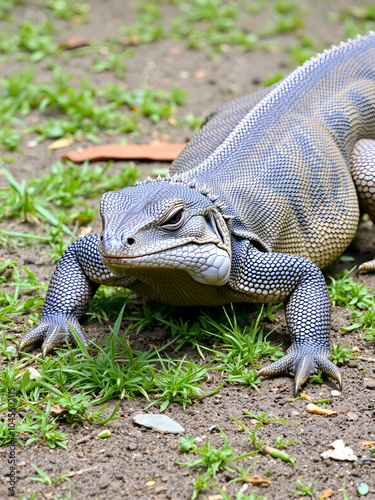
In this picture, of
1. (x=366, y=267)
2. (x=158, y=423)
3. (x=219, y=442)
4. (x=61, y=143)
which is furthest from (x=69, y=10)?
(x=219, y=442)

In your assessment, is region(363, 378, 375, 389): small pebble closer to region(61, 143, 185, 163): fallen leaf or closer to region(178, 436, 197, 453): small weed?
region(178, 436, 197, 453): small weed

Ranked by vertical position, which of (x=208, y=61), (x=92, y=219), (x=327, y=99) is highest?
(x=327, y=99)

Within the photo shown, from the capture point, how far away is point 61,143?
775 cm

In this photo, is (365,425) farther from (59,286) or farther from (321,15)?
(321,15)

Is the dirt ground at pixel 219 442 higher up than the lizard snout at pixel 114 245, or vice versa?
the lizard snout at pixel 114 245

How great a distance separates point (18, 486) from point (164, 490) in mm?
869

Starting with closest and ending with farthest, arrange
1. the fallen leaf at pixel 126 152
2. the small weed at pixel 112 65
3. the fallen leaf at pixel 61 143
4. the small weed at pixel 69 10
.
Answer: the fallen leaf at pixel 126 152
the fallen leaf at pixel 61 143
the small weed at pixel 112 65
the small weed at pixel 69 10

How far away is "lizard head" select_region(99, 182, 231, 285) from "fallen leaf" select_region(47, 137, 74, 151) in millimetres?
3492

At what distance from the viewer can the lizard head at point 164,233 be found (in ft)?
13.1

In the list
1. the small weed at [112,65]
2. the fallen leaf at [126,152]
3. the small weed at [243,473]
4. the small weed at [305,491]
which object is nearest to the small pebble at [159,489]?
the small weed at [243,473]

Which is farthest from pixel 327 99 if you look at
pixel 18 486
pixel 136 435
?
pixel 18 486

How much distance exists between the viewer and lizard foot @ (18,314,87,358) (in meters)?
4.82

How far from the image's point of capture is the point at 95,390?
14.7 feet

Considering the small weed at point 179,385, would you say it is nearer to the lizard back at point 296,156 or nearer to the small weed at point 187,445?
the small weed at point 187,445
